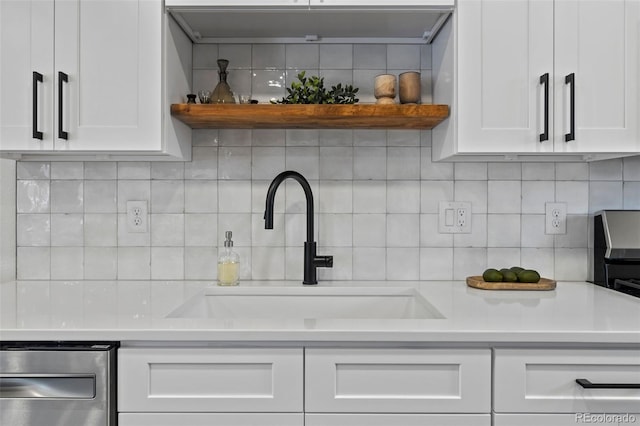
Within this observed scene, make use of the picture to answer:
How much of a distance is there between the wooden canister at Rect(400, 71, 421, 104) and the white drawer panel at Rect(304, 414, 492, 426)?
1.05 m

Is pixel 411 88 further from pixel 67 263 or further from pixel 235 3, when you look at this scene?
pixel 67 263

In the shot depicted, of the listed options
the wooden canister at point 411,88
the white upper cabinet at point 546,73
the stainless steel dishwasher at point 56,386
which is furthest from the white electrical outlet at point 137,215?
the white upper cabinet at point 546,73

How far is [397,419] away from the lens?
4.05 ft

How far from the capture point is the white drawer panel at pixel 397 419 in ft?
4.04

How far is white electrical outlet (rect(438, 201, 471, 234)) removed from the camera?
196cm

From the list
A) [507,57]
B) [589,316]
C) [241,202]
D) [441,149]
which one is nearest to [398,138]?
[441,149]

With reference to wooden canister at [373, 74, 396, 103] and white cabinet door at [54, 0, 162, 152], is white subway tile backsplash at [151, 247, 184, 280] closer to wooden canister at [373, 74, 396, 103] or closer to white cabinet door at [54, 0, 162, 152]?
white cabinet door at [54, 0, 162, 152]

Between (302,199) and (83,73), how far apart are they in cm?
86

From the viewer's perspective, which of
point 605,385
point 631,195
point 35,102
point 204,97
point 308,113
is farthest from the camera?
point 631,195

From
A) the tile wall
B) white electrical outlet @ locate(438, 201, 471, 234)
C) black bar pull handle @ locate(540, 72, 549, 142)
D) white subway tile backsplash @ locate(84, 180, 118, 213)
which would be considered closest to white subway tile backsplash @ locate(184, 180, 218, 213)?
the tile wall

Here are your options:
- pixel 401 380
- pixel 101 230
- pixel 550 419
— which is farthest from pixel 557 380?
pixel 101 230

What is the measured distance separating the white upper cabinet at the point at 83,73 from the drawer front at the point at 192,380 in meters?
Result: 0.69

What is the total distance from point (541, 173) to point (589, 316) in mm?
753

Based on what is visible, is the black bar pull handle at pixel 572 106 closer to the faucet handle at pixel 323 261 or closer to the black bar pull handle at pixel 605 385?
the black bar pull handle at pixel 605 385
